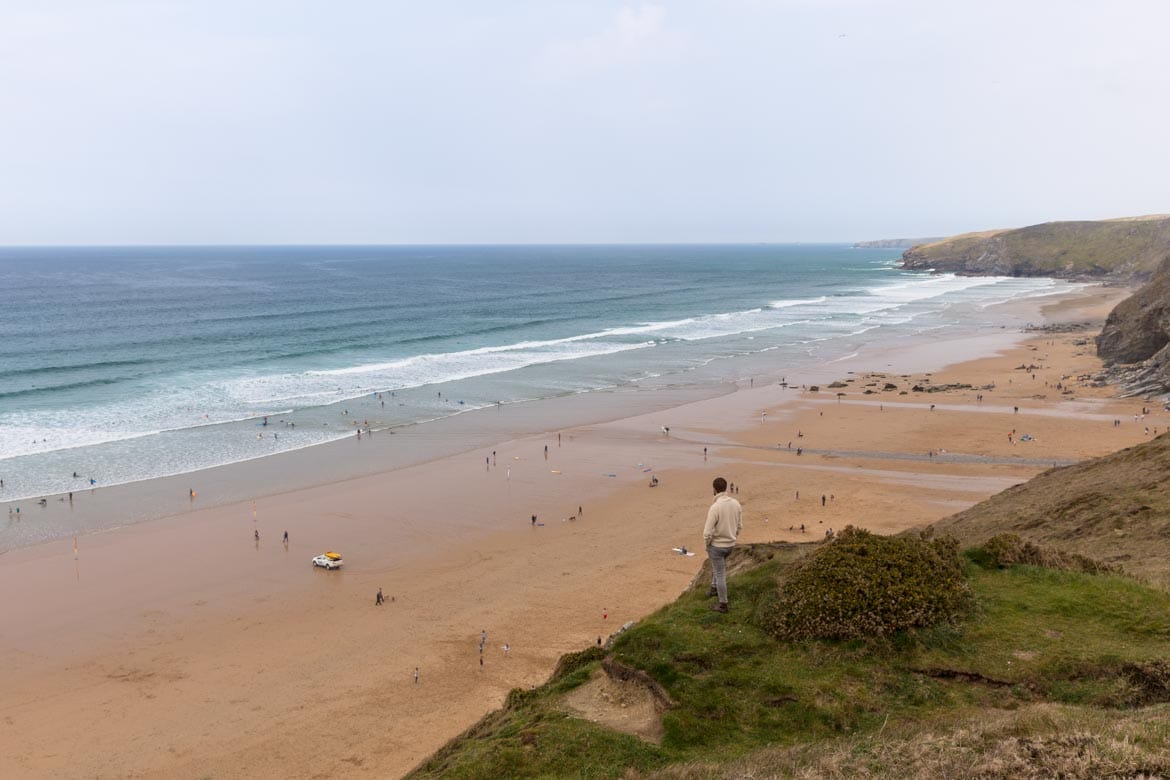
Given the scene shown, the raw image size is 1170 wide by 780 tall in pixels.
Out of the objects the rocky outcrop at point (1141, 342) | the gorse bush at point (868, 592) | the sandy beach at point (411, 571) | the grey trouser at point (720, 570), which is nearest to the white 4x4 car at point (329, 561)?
the sandy beach at point (411, 571)

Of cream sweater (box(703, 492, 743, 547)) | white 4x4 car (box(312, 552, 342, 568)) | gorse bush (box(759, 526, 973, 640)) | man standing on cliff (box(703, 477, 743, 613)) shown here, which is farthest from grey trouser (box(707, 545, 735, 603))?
white 4x4 car (box(312, 552, 342, 568))

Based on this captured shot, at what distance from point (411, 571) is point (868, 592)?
1872cm

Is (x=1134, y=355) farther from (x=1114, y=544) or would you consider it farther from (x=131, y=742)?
(x=131, y=742)

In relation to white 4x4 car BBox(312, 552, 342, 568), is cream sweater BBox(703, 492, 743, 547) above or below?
above

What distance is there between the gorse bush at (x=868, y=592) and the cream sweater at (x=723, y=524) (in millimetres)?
1052

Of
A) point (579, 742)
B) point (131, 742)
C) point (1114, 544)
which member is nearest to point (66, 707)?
point (131, 742)

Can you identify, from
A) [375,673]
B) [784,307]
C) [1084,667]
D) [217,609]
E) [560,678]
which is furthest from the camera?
[784,307]

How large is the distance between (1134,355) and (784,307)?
188 feet

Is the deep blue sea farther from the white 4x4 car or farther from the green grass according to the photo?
the green grass

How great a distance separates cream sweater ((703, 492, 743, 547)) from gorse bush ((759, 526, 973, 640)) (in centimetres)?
105

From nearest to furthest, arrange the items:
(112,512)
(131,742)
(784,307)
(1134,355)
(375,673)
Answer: (131,742), (375,673), (112,512), (1134,355), (784,307)

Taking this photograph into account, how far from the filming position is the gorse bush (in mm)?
9898

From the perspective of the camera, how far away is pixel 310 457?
39.1 meters

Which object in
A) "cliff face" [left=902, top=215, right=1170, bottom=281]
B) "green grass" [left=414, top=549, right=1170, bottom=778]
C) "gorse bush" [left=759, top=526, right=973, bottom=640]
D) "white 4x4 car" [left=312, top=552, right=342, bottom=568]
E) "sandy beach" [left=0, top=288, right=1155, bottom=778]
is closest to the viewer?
"green grass" [left=414, top=549, right=1170, bottom=778]
